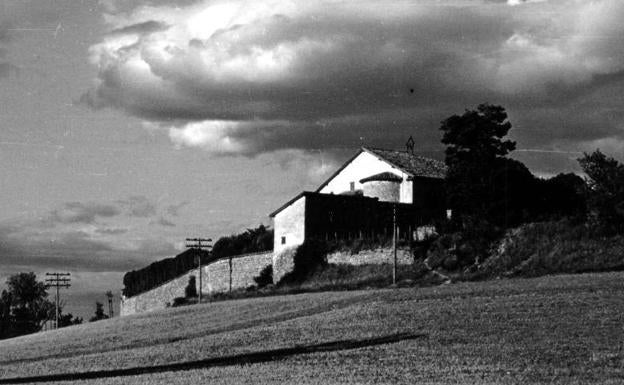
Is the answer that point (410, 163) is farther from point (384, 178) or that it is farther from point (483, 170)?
point (483, 170)

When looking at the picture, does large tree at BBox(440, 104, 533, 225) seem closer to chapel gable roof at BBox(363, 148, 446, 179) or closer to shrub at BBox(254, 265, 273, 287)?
chapel gable roof at BBox(363, 148, 446, 179)

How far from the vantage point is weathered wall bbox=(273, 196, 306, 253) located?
7138 cm

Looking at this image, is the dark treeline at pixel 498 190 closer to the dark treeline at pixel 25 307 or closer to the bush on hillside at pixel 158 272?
the bush on hillside at pixel 158 272

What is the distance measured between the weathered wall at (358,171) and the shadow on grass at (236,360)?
4930 centimetres

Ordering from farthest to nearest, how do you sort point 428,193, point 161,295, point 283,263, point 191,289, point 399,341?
1. point 161,295
2. point 191,289
3. point 428,193
4. point 283,263
5. point 399,341

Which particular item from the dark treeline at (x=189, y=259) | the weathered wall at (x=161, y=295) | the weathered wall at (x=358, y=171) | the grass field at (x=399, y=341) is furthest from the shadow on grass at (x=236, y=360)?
the weathered wall at (x=161, y=295)

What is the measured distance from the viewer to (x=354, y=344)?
29984mm

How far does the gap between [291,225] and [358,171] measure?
14.3m

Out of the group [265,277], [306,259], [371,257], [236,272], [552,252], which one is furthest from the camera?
[236,272]

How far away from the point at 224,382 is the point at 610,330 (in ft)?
38.2

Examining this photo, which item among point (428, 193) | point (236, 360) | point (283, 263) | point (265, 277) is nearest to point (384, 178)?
point (428, 193)

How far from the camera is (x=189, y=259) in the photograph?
96.9 m

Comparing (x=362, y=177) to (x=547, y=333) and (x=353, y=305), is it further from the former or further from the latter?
(x=547, y=333)

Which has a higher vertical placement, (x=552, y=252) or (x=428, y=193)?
(x=428, y=193)
